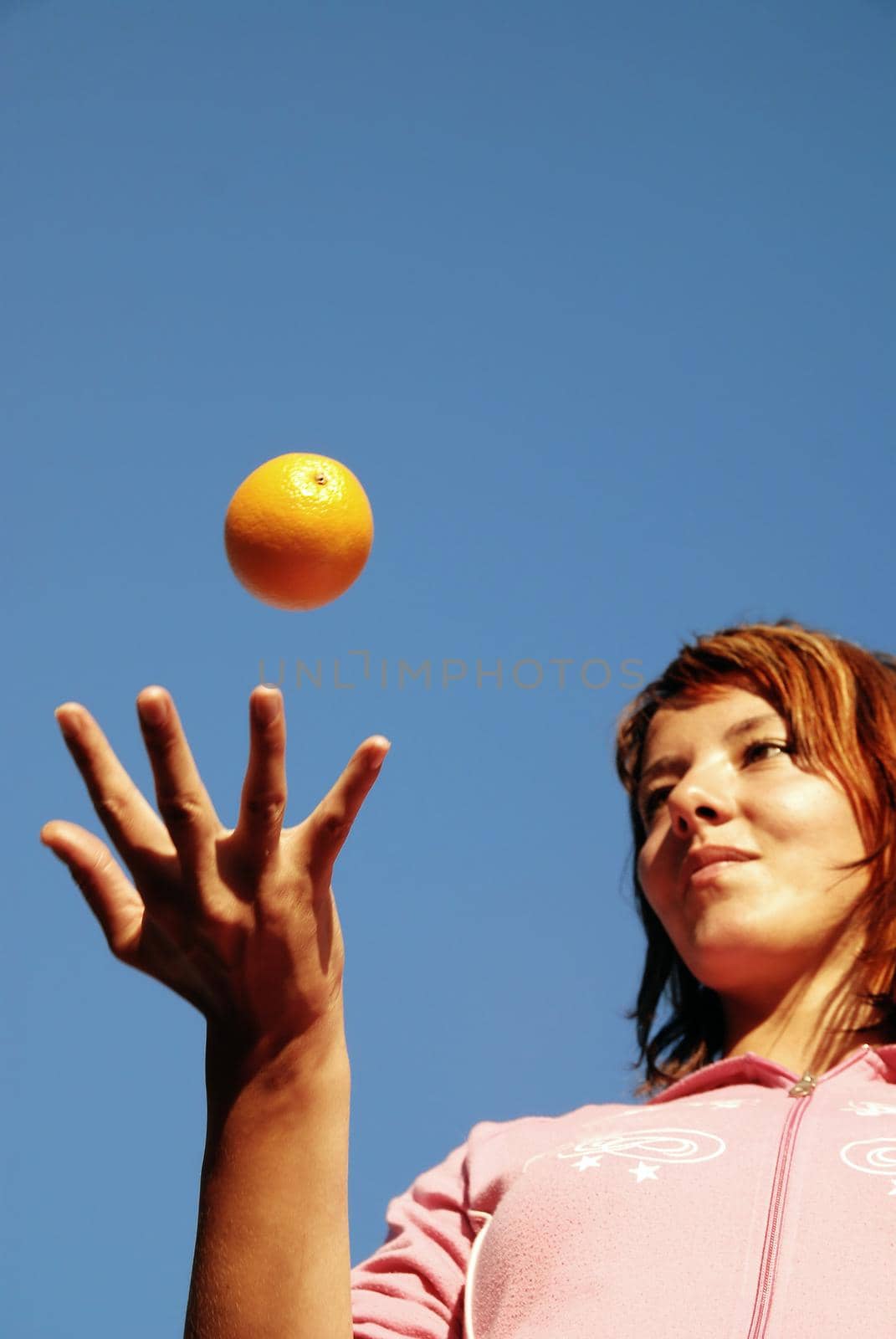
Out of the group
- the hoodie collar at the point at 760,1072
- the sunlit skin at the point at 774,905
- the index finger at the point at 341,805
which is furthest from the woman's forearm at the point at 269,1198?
the sunlit skin at the point at 774,905

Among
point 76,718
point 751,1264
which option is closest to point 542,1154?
point 751,1264

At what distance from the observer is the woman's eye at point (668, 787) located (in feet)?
11.8

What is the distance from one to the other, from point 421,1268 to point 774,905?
1.13 metres

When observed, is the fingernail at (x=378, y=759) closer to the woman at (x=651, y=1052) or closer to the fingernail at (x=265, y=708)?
the woman at (x=651, y=1052)

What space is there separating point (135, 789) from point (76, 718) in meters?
0.14

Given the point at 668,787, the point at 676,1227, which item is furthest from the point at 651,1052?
the point at 676,1227

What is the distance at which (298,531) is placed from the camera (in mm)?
2598

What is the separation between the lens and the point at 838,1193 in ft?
8.07

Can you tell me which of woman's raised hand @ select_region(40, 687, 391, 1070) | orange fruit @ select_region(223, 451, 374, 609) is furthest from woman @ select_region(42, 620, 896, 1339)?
orange fruit @ select_region(223, 451, 374, 609)

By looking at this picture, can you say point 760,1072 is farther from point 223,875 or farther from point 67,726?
point 67,726

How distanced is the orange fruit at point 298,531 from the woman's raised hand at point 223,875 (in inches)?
29.2

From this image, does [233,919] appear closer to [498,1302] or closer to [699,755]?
[498,1302]

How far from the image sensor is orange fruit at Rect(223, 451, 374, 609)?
261 cm

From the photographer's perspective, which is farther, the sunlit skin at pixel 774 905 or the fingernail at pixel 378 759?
the sunlit skin at pixel 774 905
